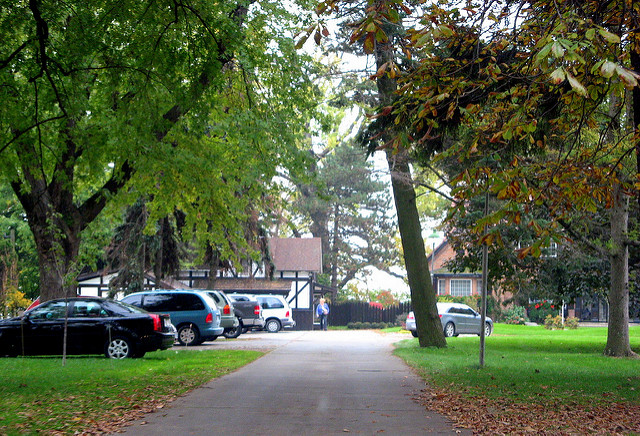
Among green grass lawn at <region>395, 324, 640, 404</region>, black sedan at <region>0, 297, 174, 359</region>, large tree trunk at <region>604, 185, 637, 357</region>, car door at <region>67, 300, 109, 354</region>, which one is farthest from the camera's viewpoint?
large tree trunk at <region>604, 185, 637, 357</region>

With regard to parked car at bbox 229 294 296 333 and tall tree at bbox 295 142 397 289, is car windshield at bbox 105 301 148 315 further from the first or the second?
tall tree at bbox 295 142 397 289

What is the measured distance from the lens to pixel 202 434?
798 centimetres

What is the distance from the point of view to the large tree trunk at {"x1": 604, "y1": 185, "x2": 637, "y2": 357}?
20016 millimetres

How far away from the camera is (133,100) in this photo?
14.3 meters

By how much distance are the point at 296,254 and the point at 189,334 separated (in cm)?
2861

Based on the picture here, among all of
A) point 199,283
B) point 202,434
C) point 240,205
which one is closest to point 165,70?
point 240,205

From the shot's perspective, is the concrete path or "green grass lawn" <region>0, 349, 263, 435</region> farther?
"green grass lawn" <region>0, 349, 263, 435</region>

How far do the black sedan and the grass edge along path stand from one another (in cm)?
622

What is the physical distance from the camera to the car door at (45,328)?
17891mm

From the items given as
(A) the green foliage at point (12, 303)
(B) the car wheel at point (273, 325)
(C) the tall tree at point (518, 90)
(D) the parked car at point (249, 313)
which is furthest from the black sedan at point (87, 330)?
(B) the car wheel at point (273, 325)

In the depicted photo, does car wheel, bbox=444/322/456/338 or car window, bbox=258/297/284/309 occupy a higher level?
car window, bbox=258/297/284/309

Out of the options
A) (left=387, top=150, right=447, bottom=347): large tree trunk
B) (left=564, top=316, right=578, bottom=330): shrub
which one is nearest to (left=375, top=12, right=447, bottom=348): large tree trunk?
(left=387, top=150, right=447, bottom=347): large tree trunk

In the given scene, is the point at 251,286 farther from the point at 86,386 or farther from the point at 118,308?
the point at 86,386

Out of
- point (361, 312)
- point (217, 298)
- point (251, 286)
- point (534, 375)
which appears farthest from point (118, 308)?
point (361, 312)
